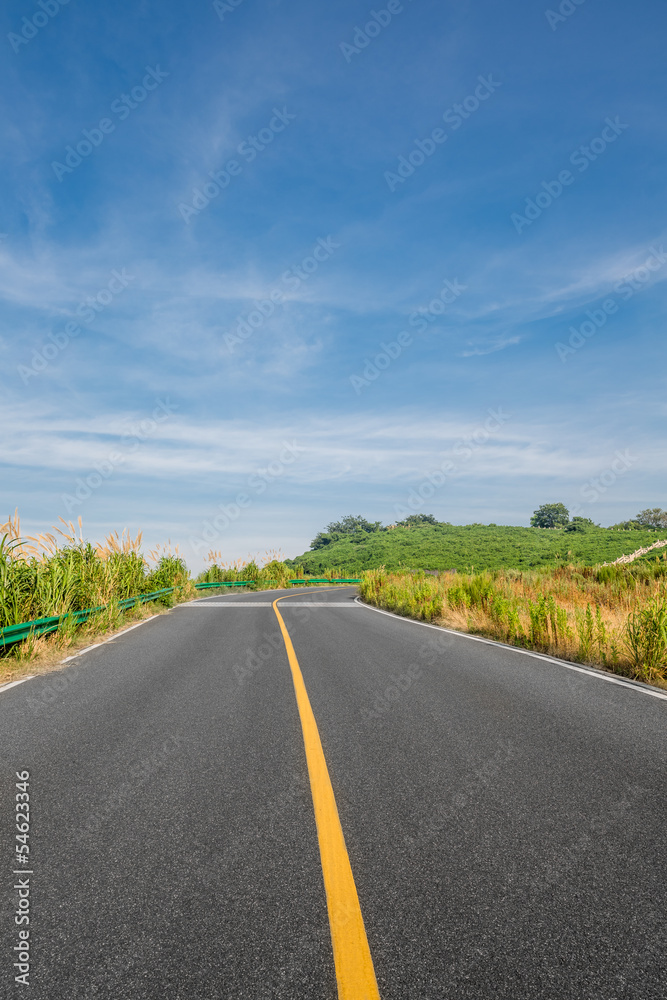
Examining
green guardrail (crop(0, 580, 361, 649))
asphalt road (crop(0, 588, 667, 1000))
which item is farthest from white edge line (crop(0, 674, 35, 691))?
green guardrail (crop(0, 580, 361, 649))

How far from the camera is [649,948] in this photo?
215 centimetres

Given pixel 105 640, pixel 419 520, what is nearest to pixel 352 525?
pixel 419 520

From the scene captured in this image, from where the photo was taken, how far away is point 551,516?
10362 centimetres

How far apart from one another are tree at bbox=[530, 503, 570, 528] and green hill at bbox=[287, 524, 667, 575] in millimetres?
16740

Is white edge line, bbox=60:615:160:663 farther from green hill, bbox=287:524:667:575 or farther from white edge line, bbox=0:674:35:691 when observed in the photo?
green hill, bbox=287:524:667:575

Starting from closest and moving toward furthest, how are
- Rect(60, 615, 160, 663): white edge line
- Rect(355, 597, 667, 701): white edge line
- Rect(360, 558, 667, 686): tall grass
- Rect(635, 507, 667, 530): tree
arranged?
Rect(355, 597, 667, 701): white edge line
Rect(360, 558, 667, 686): tall grass
Rect(60, 615, 160, 663): white edge line
Rect(635, 507, 667, 530): tree

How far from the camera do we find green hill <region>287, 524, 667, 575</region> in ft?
139

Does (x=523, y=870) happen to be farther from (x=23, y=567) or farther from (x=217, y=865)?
(x=23, y=567)

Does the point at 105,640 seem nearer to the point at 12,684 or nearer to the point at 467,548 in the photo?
the point at 12,684

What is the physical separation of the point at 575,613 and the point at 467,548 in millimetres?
59624

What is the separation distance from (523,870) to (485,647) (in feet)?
25.8

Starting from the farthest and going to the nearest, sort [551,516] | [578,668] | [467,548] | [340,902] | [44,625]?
[551,516]
[467,548]
[44,625]
[578,668]
[340,902]

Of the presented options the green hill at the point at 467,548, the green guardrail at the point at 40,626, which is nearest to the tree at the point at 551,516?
the green hill at the point at 467,548

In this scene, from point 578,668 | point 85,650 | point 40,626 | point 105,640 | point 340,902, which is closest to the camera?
point 340,902
